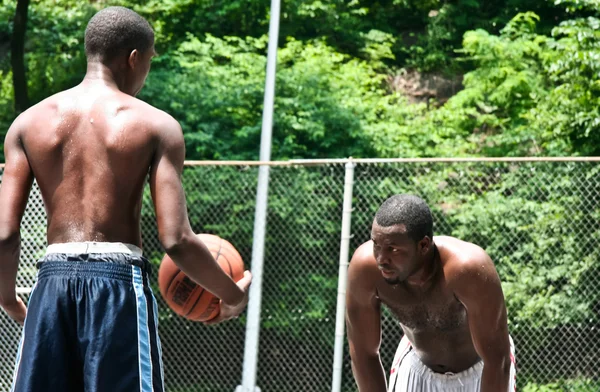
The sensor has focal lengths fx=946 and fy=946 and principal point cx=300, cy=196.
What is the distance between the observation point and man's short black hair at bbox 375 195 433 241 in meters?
4.02

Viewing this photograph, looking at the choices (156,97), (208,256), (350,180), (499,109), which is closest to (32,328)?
(208,256)

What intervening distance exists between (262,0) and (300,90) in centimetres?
317

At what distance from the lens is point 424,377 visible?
474 centimetres

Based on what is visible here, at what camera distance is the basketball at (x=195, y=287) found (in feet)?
15.3

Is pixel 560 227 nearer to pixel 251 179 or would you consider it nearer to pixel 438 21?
pixel 251 179

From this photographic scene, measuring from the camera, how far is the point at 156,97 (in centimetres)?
1339

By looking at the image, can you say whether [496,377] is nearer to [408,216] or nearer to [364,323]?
[364,323]

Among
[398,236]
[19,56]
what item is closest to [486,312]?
[398,236]

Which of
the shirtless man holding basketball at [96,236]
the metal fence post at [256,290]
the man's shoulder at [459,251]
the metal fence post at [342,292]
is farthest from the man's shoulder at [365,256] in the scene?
the metal fence post at [256,290]

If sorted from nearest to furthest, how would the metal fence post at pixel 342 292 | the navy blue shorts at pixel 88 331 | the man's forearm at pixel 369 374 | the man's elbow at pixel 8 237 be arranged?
the navy blue shorts at pixel 88 331
the man's elbow at pixel 8 237
the man's forearm at pixel 369 374
the metal fence post at pixel 342 292

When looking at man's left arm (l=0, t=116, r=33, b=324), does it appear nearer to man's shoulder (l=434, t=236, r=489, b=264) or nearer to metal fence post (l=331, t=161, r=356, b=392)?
man's shoulder (l=434, t=236, r=489, b=264)

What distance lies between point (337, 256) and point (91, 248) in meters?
6.54

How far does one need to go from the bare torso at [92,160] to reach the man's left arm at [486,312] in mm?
1628

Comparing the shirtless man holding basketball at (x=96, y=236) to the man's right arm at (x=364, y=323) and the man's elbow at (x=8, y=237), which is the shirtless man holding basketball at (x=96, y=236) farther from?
the man's right arm at (x=364, y=323)
